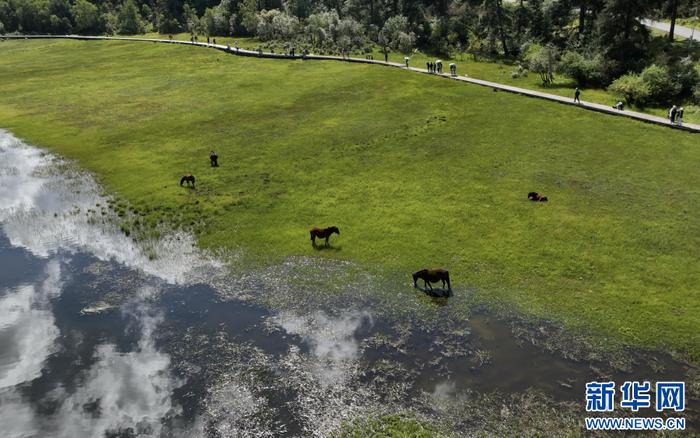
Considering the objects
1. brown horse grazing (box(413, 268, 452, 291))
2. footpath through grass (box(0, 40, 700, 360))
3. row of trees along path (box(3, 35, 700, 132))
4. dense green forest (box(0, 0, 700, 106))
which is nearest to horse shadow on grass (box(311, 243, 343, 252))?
footpath through grass (box(0, 40, 700, 360))

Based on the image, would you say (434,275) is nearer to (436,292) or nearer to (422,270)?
(422,270)

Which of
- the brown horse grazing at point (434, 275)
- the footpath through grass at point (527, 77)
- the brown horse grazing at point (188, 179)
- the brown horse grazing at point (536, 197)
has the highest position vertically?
the footpath through grass at point (527, 77)

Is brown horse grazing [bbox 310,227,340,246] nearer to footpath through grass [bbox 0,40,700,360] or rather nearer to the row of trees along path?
footpath through grass [bbox 0,40,700,360]

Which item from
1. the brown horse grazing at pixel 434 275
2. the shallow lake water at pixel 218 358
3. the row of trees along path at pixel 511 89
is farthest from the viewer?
the row of trees along path at pixel 511 89

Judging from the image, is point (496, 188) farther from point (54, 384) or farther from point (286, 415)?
point (54, 384)

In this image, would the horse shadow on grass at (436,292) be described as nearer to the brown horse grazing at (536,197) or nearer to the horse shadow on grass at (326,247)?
the horse shadow on grass at (326,247)

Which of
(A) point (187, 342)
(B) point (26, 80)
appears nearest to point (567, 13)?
(A) point (187, 342)

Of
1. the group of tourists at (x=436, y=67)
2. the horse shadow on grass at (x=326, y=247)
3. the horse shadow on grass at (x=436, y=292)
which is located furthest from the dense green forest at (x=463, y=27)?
the horse shadow on grass at (x=326, y=247)
